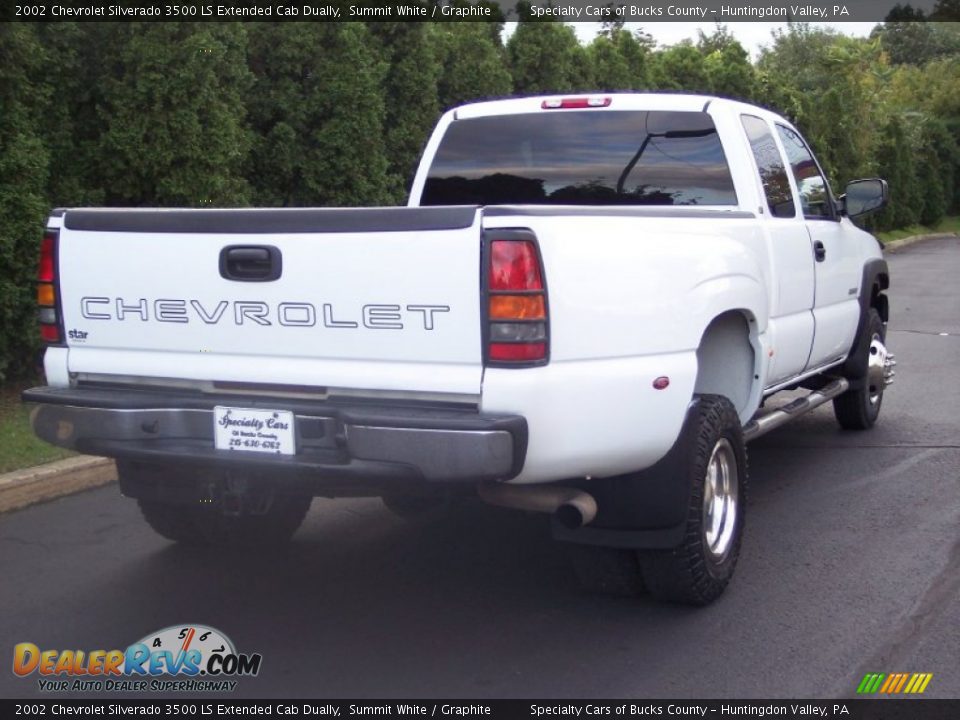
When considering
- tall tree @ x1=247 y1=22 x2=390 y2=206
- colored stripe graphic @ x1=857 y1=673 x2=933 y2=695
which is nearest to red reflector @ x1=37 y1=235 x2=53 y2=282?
colored stripe graphic @ x1=857 y1=673 x2=933 y2=695

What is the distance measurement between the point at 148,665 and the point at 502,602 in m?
1.46

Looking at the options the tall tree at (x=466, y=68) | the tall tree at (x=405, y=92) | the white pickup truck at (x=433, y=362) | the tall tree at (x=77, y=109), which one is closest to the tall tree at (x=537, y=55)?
the tall tree at (x=466, y=68)

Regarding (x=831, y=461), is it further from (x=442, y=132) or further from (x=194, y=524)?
(x=194, y=524)

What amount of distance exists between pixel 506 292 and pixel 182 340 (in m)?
1.36

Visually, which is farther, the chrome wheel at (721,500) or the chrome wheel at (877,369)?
the chrome wheel at (877,369)

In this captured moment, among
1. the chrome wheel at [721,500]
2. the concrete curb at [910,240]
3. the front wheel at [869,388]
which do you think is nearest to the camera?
the chrome wheel at [721,500]

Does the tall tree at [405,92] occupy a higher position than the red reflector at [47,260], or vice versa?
the tall tree at [405,92]

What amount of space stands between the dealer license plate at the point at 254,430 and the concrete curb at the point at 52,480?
2778mm

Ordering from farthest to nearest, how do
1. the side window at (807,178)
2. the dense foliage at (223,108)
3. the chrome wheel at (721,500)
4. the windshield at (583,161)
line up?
1. the dense foliage at (223,108)
2. the side window at (807,178)
3. the windshield at (583,161)
4. the chrome wheel at (721,500)

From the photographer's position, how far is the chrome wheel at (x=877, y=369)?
8.00 m

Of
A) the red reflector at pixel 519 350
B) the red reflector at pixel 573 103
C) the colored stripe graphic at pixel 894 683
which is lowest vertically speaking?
the colored stripe graphic at pixel 894 683

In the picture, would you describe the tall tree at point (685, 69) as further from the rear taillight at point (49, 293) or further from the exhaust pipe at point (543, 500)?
the exhaust pipe at point (543, 500)

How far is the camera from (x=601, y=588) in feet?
16.1

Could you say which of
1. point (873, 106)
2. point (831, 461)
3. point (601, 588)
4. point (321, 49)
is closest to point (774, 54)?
point (873, 106)
